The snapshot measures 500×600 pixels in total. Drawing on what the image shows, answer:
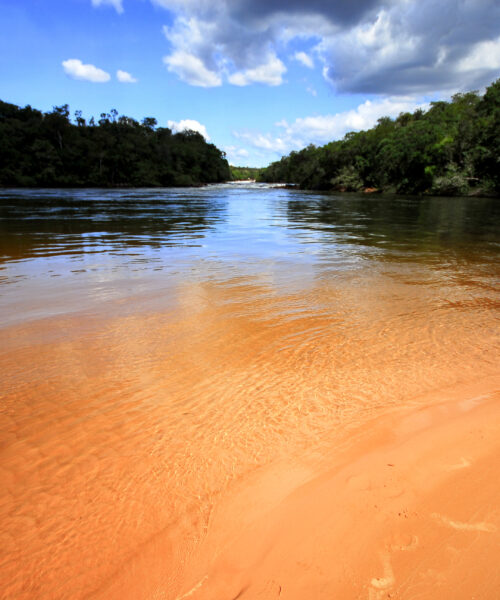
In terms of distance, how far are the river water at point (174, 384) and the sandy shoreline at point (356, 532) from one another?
75mm

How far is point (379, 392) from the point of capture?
2.63 m

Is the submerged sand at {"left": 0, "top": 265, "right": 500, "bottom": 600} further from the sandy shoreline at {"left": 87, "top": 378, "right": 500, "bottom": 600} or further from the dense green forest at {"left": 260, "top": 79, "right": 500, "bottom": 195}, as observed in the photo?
the dense green forest at {"left": 260, "top": 79, "right": 500, "bottom": 195}

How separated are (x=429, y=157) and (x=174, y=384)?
5372cm

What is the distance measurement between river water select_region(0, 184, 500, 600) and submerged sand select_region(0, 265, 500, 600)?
0.01 metres

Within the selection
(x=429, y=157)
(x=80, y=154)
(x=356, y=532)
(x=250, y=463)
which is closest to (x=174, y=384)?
(x=250, y=463)

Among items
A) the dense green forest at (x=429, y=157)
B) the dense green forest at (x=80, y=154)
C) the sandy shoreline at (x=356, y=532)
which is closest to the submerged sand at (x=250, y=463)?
the sandy shoreline at (x=356, y=532)

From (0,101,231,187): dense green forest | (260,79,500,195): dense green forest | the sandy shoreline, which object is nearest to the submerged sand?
the sandy shoreline

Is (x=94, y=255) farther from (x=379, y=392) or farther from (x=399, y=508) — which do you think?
(x=399, y=508)

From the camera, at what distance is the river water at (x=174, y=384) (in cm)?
158

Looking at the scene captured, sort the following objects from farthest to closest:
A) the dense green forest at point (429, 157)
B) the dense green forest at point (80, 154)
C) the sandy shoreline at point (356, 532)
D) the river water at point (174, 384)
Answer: the dense green forest at point (80, 154) → the dense green forest at point (429, 157) → the river water at point (174, 384) → the sandy shoreline at point (356, 532)

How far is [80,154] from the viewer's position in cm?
7788

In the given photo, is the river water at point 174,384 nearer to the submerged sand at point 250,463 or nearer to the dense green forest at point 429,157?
the submerged sand at point 250,463

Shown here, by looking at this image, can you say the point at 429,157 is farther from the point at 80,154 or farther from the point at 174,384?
the point at 80,154

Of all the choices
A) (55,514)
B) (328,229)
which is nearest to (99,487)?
(55,514)
